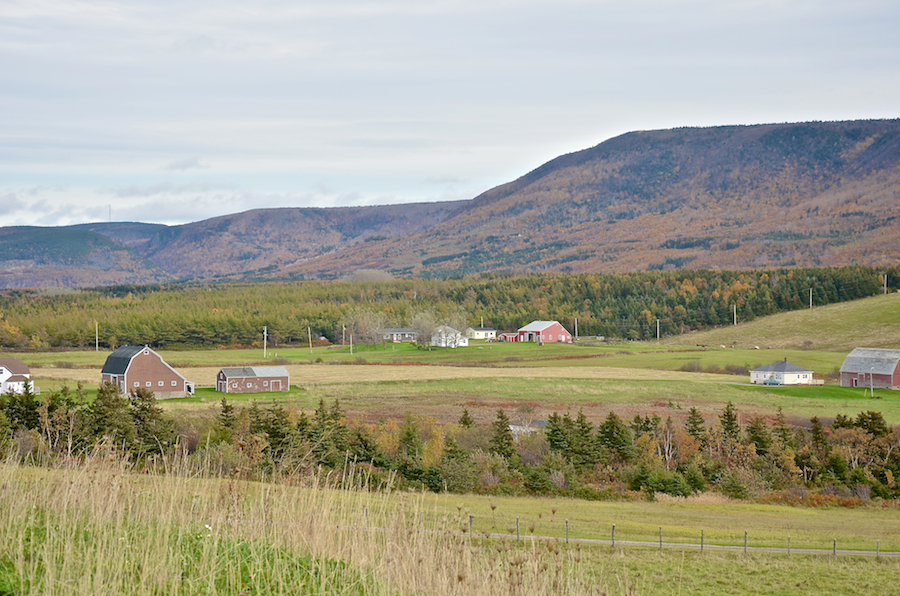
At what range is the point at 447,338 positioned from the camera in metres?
102

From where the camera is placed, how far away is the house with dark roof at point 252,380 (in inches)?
2304

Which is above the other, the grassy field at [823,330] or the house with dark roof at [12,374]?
the grassy field at [823,330]

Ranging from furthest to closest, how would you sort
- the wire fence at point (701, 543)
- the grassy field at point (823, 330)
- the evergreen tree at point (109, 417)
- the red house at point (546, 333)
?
1. the red house at point (546, 333)
2. the grassy field at point (823, 330)
3. the evergreen tree at point (109, 417)
4. the wire fence at point (701, 543)

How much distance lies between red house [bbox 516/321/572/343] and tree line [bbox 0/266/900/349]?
8.13 metres

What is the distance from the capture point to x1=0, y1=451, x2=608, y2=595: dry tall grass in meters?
6.46

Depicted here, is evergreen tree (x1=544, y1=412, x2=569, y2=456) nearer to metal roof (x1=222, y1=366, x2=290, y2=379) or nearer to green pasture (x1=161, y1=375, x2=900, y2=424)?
green pasture (x1=161, y1=375, x2=900, y2=424)

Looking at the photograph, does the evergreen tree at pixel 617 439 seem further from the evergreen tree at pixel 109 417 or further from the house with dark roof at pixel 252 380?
the house with dark roof at pixel 252 380

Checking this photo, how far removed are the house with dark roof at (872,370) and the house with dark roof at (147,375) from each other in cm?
4890

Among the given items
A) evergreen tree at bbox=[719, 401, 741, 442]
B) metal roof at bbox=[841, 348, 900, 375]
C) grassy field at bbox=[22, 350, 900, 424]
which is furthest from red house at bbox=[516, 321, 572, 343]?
evergreen tree at bbox=[719, 401, 741, 442]

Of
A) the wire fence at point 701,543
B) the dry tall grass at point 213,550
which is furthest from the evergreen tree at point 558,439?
the dry tall grass at point 213,550

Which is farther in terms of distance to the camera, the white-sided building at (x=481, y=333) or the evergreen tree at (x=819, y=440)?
the white-sided building at (x=481, y=333)

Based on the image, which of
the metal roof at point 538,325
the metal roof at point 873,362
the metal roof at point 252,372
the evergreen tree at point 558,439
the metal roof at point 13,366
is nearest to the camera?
the evergreen tree at point 558,439

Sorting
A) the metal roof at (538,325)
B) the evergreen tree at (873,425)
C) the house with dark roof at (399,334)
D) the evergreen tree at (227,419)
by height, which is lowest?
the evergreen tree at (873,425)

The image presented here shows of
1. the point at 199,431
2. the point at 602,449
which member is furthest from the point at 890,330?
the point at 199,431
